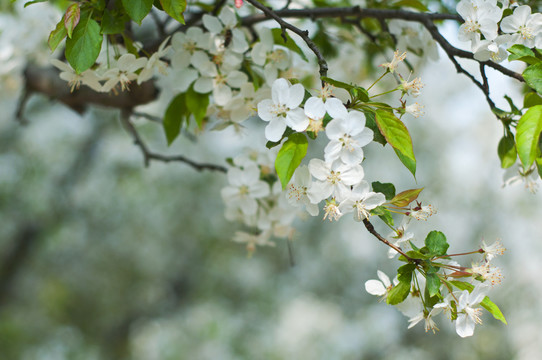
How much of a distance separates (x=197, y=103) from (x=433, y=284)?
0.52 m

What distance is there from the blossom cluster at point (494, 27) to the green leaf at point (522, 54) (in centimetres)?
4

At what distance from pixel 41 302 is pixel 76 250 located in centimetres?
90

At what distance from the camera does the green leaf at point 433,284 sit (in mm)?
570

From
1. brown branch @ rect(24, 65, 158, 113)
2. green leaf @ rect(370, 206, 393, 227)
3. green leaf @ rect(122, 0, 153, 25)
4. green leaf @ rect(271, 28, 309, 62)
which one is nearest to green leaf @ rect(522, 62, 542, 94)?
green leaf @ rect(370, 206, 393, 227)

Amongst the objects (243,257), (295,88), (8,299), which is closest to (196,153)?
(243,257)

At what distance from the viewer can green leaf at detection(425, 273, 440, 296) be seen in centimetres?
57

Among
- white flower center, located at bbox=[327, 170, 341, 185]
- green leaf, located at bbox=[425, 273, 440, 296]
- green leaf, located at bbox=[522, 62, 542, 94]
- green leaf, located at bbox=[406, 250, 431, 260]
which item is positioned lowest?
green leaf, located at bbox=[425, 273, 440, 296]

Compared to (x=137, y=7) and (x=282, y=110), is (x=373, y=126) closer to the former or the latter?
(x=282, y=110)

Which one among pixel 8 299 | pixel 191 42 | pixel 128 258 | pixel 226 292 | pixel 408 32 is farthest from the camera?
pixel 226 292

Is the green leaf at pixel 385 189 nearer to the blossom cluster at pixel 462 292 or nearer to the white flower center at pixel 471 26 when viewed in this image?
the blossom cluster at pixel 462 292

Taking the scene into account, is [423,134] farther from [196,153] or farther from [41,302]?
[41,302]

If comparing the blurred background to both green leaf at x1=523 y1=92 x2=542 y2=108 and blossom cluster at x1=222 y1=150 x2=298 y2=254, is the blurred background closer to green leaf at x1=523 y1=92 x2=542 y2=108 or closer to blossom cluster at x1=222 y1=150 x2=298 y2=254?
blossom cluster at x1=222 y1=150 x2=298 y2=254

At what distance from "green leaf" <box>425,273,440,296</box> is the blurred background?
13.3 ft

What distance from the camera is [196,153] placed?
555 centimetres
